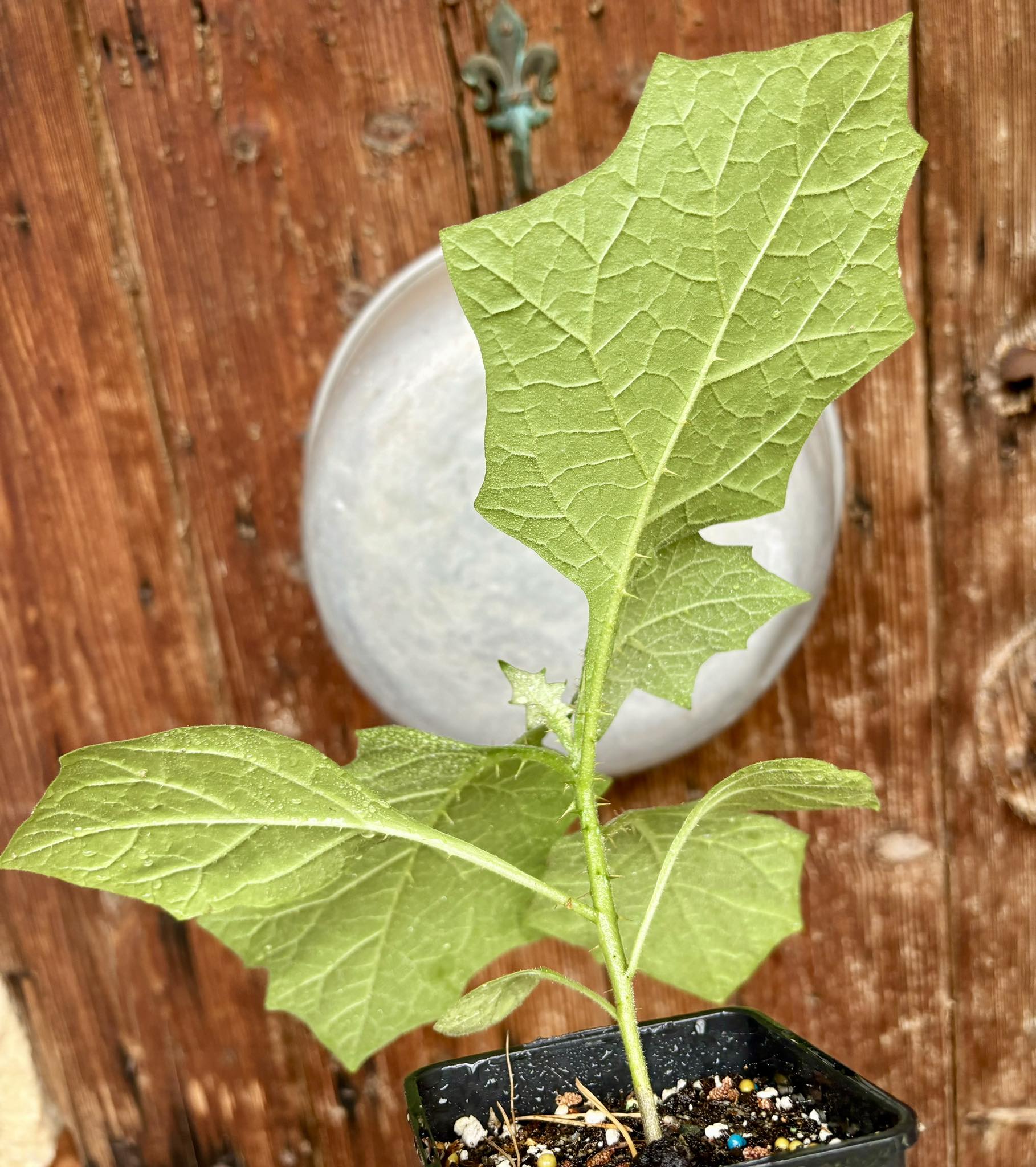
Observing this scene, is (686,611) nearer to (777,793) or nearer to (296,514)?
(777,793)

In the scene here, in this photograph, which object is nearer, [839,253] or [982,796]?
[839,253]

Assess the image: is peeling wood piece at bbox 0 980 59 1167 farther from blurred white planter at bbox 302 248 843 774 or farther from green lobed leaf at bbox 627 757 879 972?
green lobed leaf at bbox 627 757 879 972

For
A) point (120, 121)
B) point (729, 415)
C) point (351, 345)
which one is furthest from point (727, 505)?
point (120, 121)

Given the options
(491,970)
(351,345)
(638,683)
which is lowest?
(491,970)

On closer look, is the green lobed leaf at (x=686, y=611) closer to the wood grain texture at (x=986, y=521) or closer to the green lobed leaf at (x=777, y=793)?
the green lobed leaf at (x=777, y=793)

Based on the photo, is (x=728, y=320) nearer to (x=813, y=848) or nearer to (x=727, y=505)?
(x=727, y=505)

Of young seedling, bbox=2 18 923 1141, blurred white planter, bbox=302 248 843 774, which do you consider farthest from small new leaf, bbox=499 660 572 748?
blurred white planter, bbox=302 248 843 774

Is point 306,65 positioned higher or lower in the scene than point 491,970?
higher
